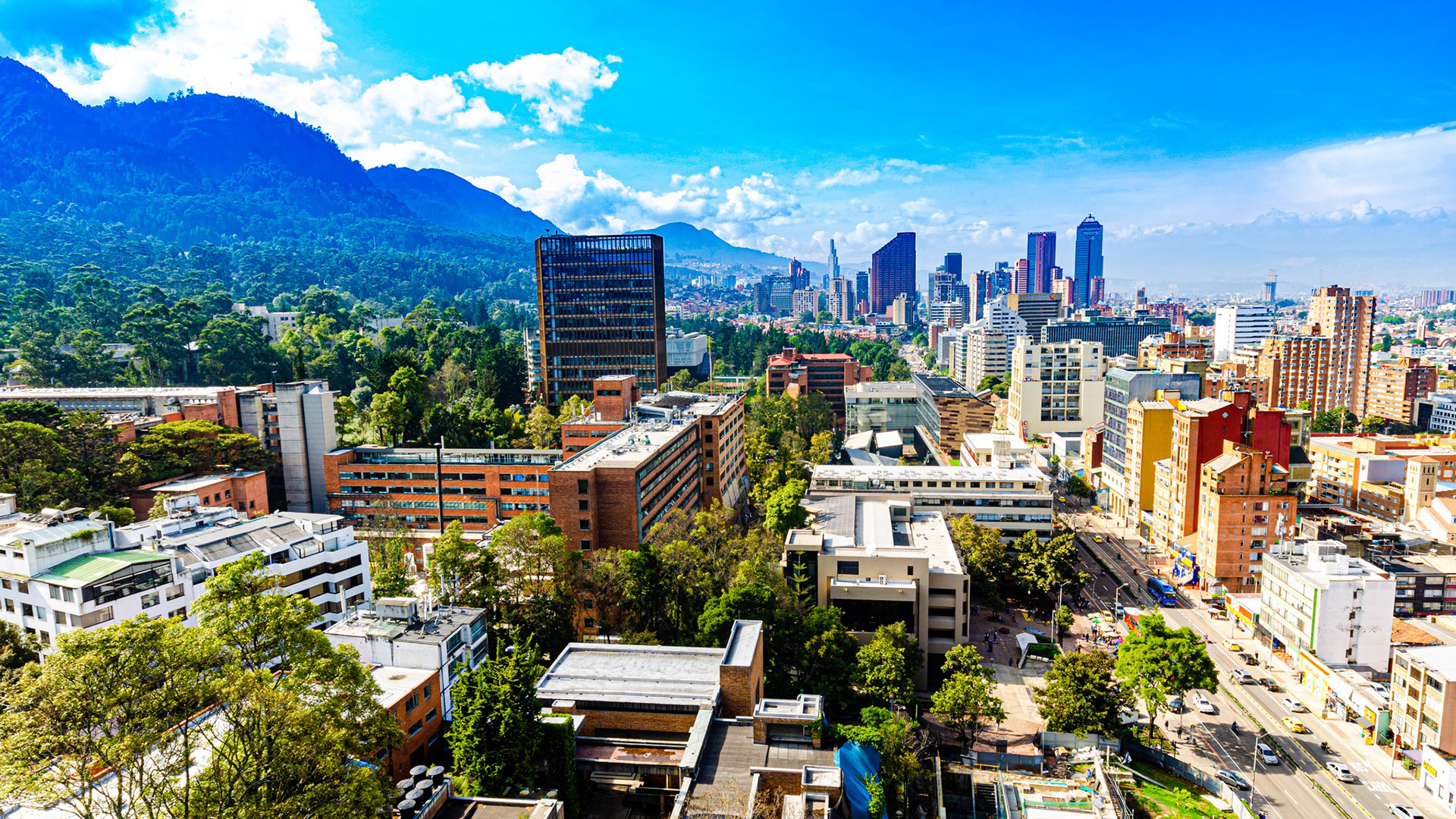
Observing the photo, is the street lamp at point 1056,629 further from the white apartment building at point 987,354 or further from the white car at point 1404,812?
the white apartment building at point 987,354

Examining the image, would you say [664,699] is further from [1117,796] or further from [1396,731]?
[1396,731]

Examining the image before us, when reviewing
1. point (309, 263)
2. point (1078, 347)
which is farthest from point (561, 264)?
point (309, 263)

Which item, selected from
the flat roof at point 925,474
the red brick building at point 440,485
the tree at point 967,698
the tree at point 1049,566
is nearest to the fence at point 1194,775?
the tree at point 967,698

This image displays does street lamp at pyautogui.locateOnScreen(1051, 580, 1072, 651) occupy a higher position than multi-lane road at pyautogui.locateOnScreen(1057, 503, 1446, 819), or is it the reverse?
street lamp at pyautogui.locateOnScreen(1051, 580, 1072, 651)

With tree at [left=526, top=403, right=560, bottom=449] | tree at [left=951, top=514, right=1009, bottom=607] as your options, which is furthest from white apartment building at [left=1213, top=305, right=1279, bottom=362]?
tree at [left=526, top=403, right=560, bottom=449]

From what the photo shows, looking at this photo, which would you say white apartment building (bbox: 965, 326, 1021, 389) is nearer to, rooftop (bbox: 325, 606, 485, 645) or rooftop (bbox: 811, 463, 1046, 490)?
rooftop (bbox: 811, 463, 1046, 490)

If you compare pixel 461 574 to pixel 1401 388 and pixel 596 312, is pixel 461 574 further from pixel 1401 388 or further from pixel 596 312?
pixel 1401 388
